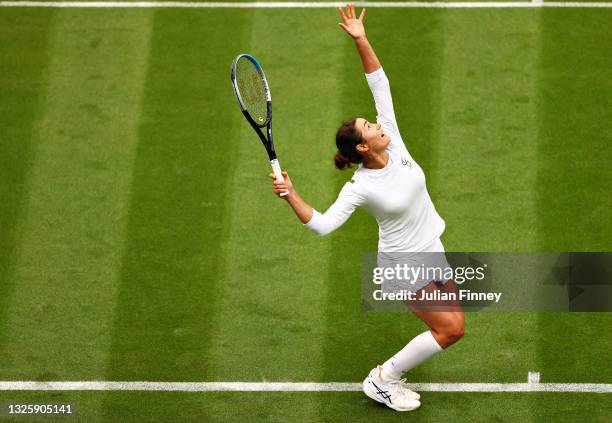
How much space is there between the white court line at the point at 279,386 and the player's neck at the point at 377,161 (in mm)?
2161

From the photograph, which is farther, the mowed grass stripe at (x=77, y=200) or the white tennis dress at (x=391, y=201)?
the mowed grass stripe at (x=77, y=200)

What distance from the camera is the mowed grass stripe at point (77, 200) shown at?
9.77 meters

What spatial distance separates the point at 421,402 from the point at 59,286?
356 cm

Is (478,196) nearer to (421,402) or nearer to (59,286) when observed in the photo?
(421,402)

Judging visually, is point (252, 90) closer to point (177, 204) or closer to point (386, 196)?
point (386, 196)

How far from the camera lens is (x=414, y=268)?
8492mm

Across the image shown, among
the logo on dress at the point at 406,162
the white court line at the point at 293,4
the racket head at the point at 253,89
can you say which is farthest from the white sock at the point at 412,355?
the white court line at the point at 293,4

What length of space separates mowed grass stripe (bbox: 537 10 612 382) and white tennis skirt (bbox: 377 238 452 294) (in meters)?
1.53

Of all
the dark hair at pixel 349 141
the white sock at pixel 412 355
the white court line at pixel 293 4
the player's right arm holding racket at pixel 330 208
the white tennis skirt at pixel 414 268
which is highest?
the white court line at pixel 293 4

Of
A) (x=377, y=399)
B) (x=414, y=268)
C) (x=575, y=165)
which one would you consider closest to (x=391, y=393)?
(x=377, y=399)

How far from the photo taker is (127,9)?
12320 mm

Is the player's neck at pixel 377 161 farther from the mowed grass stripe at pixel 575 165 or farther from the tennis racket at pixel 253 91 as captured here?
the mowed grass stripe at pixel 575 165

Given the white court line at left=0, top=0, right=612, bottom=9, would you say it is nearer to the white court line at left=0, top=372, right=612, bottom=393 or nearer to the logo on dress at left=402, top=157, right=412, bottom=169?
the logo on dress at left=402, top=157, right=412, bottom=169

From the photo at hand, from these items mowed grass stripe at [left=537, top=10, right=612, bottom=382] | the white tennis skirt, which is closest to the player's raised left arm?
the white tennis skirt
